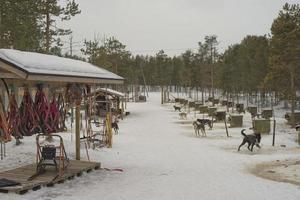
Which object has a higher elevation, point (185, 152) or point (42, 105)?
point (42, 105)

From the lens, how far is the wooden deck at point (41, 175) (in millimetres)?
10414

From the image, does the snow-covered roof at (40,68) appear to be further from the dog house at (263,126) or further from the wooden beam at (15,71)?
the dog house at (263,126)

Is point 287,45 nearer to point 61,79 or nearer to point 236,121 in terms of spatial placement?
point 236,121

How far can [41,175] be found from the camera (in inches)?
472

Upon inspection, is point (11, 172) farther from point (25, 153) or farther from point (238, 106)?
point (238, 106)

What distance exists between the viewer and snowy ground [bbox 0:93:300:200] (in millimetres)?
10523

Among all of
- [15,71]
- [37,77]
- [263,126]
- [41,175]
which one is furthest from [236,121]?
[15,71]

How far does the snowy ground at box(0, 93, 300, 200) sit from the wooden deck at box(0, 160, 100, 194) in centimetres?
21

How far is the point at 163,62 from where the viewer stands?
8850 centimetres

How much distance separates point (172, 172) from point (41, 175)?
175 inches

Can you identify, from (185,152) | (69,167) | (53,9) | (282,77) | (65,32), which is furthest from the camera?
(282,77)

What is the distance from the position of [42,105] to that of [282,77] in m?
27.3

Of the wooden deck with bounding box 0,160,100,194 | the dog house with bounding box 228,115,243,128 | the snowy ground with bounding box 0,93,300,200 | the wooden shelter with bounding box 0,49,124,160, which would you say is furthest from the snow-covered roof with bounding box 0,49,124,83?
the dog house with bounding box 228,115,243,128

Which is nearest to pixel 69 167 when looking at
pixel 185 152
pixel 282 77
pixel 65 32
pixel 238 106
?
pixel 185 152
